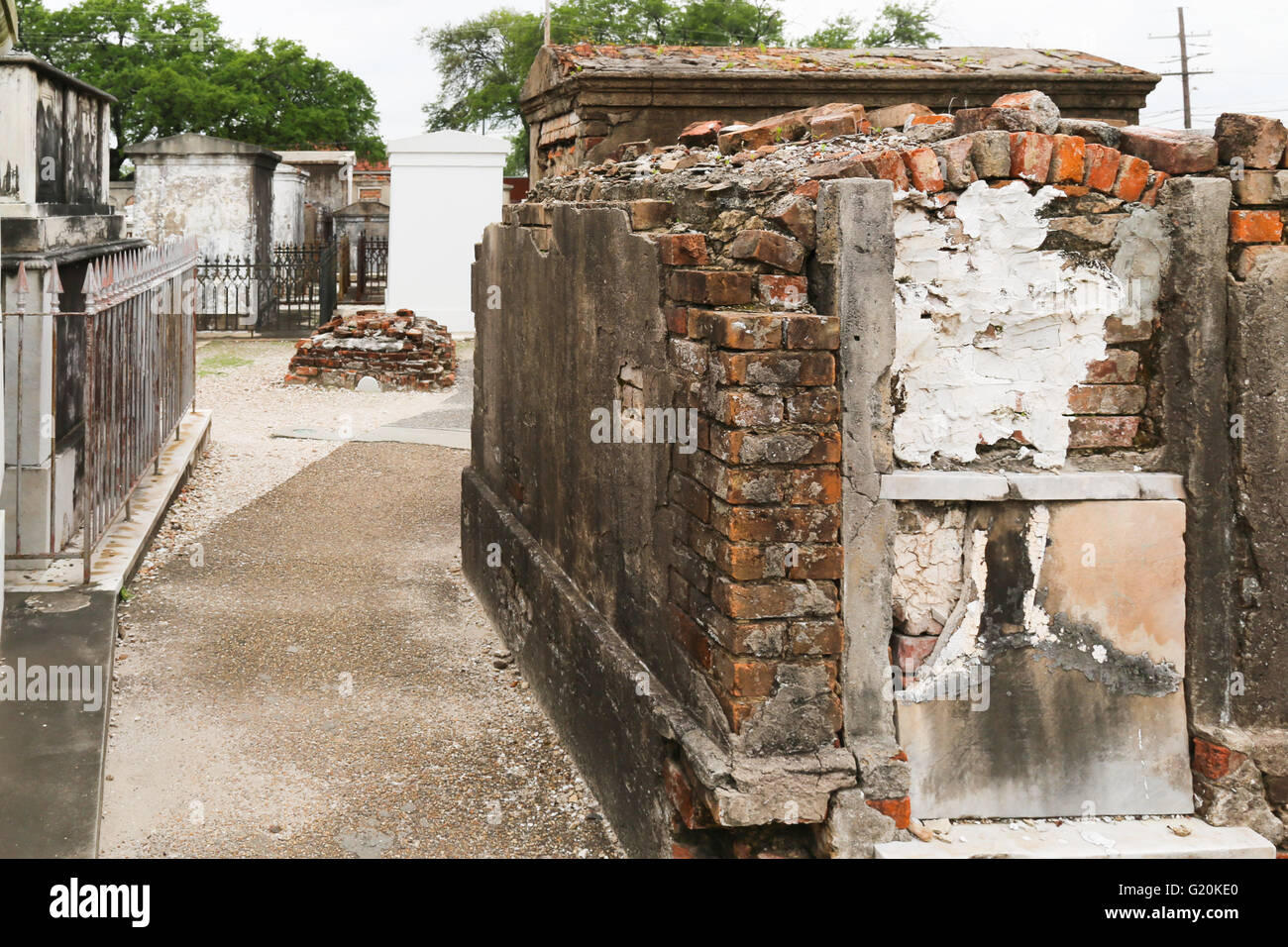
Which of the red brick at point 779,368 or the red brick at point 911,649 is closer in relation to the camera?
the red brick at point 779,368

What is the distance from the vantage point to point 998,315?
3.65 metres

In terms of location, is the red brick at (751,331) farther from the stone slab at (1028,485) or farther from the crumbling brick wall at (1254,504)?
the crumbling brick wall at (1254,504)

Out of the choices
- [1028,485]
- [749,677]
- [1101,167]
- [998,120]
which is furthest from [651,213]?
[749,677]

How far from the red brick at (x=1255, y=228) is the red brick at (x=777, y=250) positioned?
1251mm

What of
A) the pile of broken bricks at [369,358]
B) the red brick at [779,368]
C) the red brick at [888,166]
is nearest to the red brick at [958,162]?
the red brick at [888,166]

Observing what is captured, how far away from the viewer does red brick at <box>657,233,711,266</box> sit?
3773 mm

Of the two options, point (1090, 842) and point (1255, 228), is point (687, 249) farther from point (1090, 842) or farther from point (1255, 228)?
point (1090, 842)

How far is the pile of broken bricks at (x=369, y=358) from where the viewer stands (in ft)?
50.3

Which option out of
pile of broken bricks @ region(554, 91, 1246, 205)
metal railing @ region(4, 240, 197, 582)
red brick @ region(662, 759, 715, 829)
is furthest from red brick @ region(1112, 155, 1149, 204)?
metal railing @ region(4, 240, 197, 582)

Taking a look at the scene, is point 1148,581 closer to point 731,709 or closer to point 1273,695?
point 1273,695

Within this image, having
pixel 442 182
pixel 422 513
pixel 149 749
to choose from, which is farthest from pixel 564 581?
pixel 442 182

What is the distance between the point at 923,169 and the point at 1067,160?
0.42 m

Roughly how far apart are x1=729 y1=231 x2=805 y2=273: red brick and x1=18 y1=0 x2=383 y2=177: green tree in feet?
140

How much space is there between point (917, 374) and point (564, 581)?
223 cm
